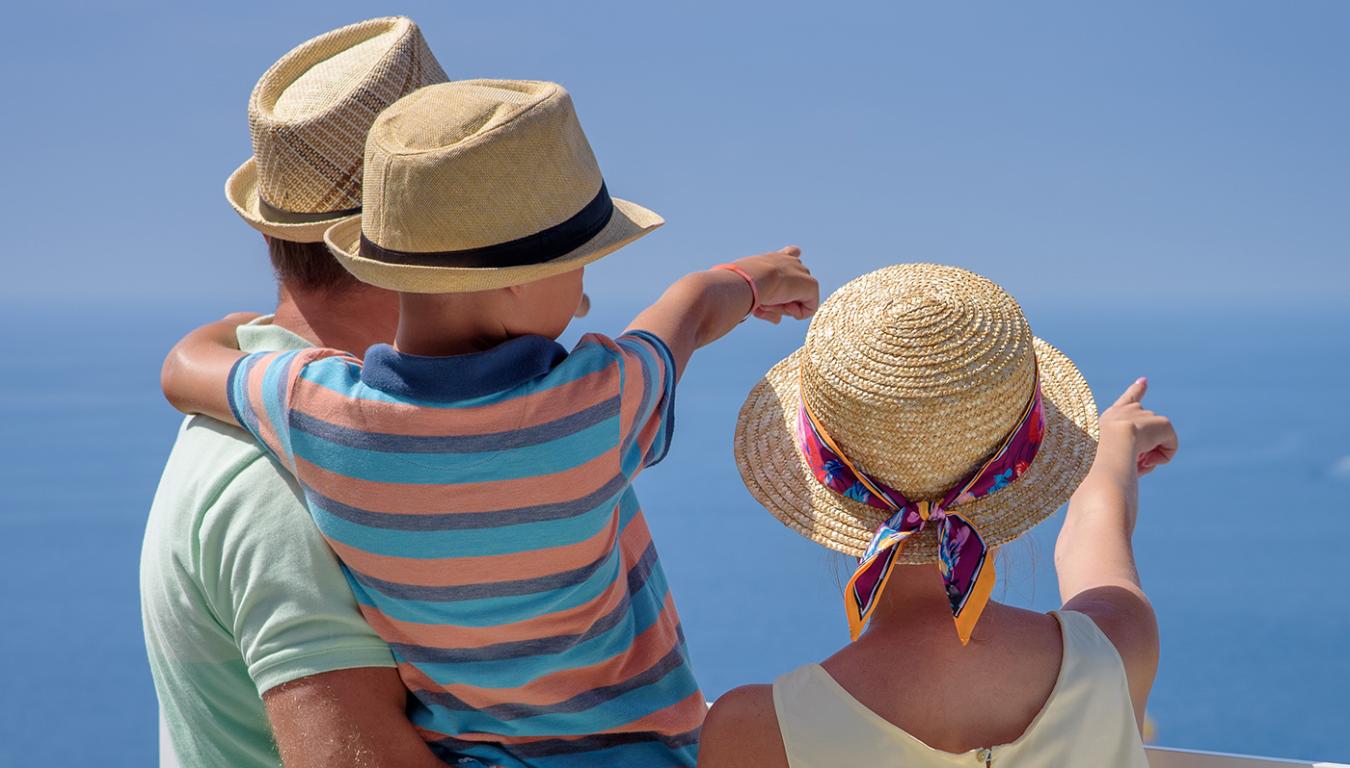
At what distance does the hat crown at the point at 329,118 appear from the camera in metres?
1.38

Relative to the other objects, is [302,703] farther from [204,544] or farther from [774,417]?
[774,417]

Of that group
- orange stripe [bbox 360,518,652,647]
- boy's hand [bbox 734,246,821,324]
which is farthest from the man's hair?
boy's hand [bbox 734,246,821,324]

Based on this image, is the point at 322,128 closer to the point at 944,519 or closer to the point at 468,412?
the point at 468,412

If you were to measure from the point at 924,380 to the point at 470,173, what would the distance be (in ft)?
1.47

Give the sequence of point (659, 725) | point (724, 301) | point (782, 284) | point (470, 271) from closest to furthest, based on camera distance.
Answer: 1. point (470, 271)
2. point (659, 725)
3. point (724, 301)
4. point (782, 284)

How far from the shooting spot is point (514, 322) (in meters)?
1.22

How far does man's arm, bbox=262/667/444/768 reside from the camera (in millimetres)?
1239

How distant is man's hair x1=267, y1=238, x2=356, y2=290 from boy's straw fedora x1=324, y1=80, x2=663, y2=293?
0.20m

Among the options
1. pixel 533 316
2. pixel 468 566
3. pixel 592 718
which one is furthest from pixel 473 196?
pixel 592 718

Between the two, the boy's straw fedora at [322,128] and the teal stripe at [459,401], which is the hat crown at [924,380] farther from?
the boy's straw fedora at [322,128]

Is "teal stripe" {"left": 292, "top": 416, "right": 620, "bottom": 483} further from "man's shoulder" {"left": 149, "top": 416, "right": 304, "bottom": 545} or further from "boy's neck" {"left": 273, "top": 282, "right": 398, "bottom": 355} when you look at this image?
"boy's neck" {"left": 273, "top": 282, "right": 398, "bottom": 355}

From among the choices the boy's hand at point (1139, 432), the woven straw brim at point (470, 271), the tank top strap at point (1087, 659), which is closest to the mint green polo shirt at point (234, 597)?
the woven straw brim at point (470, 271)

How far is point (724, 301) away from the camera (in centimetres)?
150

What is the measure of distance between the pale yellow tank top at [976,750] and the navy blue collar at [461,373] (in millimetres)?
376
